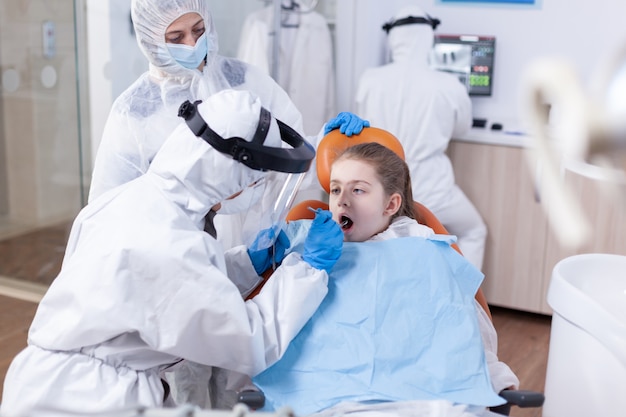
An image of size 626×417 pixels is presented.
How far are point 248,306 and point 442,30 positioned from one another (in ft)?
8.82

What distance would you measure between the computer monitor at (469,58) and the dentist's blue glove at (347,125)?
172cm

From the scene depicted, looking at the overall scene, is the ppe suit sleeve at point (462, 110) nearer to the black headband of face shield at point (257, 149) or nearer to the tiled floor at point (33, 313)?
the tiled floor at point (33, 313)

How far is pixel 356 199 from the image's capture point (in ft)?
6.38

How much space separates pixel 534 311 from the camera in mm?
3459

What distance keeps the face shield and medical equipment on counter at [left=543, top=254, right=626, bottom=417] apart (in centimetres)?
96

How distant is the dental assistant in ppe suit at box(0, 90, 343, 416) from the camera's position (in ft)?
4.59

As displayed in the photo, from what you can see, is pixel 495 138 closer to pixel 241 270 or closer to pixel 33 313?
pixel 241 270

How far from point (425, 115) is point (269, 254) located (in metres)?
1.62

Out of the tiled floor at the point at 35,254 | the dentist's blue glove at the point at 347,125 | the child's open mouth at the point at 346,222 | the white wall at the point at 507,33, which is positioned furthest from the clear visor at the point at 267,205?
the tiled floor at the point at 35,254

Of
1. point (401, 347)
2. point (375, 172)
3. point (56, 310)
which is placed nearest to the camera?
point (56, 310)

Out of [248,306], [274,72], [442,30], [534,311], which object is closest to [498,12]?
[442,30]

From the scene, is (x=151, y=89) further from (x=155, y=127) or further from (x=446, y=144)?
(x=446, y=144)

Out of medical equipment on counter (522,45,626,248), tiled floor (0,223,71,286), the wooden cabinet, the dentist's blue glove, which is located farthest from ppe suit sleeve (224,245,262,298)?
tiled floor (0,223,71,286)

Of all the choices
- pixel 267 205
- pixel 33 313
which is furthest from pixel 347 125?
pixel 33 313
